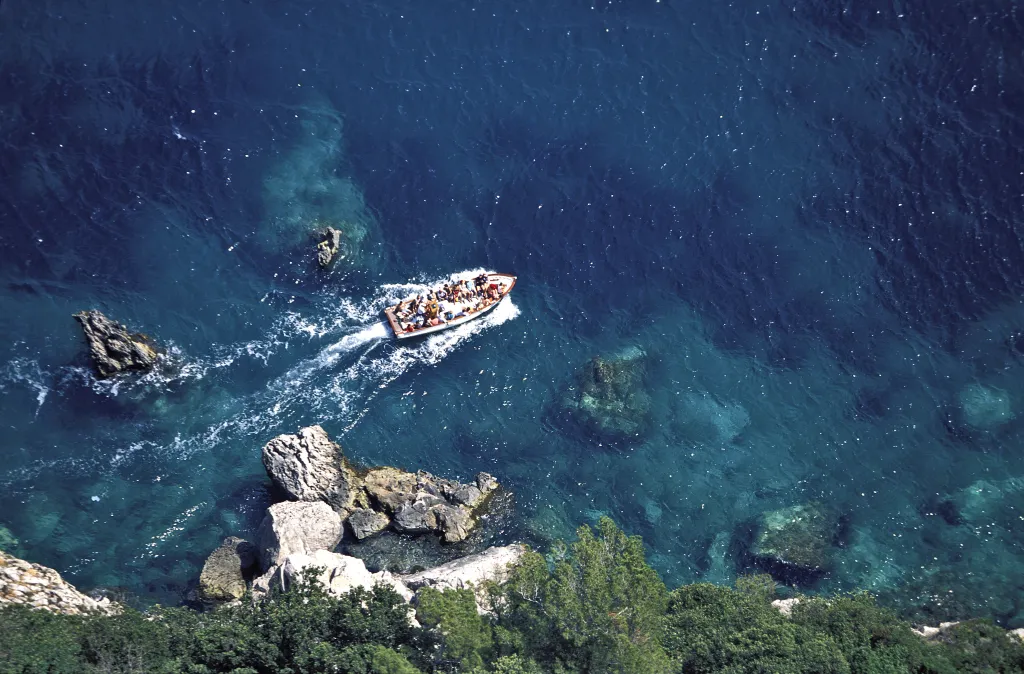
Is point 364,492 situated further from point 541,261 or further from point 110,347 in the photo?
point 541,261

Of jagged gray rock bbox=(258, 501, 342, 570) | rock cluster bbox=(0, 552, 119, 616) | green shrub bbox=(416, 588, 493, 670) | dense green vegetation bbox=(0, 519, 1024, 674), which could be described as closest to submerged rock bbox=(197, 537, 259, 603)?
jagged gray rock bbox=(258, 501, 342, 570)

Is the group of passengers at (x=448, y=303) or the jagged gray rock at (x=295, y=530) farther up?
the group of passengers at (x=448, y=303)

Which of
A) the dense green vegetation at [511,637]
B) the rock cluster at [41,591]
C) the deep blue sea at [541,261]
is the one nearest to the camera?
the dense green vegetation at [511,637]

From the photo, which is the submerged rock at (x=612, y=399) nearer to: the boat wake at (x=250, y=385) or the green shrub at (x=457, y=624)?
the boat wake at (x=250, y=385)

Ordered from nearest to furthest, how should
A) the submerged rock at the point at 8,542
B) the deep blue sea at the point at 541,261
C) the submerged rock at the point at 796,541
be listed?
the submerged rock at the point at 8,542
the submerged rock at the point at 796,541
the deep blue sea at the point at 541,261

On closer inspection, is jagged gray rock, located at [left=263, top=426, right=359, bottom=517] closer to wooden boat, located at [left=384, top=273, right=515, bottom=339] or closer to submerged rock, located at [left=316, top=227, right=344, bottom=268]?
wooden boat, located at [left=384, top=273, right=515, bottom=339]

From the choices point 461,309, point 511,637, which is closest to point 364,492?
point 461,309

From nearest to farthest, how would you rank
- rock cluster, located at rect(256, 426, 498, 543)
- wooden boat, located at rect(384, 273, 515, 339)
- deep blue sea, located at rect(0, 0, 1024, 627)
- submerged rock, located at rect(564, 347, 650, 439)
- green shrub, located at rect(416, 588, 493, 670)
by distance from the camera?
1. green shrub, located at rect(416, 588, 493, 670)
2. rock cluster, located at rect(256, 426, 498, 543)
3. deep blue sea, located at rect(0, 0, 1024, 627)
4. submerged rock, located at rect(564, 347, 650, 439)
5. wooden boat, located at rect(384, 273, 515, 339)

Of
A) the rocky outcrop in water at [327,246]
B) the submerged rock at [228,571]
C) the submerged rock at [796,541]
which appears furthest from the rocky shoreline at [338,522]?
the submerged rock at [796,541]
